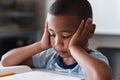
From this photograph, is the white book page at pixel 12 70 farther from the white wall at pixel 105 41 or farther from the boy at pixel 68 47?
the white wall at pixel 105 41

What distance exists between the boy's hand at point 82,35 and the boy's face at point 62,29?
0.04 ft

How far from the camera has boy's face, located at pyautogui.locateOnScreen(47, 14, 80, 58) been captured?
29.2 inches

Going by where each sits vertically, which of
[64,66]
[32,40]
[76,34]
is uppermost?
[76,34]

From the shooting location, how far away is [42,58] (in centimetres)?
92

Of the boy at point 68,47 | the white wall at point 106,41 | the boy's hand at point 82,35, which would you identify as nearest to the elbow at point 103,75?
the boy at point 68,47

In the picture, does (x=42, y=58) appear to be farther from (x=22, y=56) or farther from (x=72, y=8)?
(x=72, y=8)

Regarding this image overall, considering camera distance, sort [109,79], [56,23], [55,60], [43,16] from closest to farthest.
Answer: [109,79] < [56,23] < [55,60] < [43,16]

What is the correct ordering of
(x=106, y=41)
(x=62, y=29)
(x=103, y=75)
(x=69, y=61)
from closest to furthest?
1. (x=103, y=75)
2. (x=62, y=29)
3. (x=69, y=61)
4. (x=106, y=41)

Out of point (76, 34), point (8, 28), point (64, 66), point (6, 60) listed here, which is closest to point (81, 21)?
point (76, 34)

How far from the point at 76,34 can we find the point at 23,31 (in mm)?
1664

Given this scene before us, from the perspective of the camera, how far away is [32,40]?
246 cm

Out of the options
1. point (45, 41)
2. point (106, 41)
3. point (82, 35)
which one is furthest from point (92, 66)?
point (106, 41)

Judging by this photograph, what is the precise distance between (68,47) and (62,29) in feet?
→ 0.18

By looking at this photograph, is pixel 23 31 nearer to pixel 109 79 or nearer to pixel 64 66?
pixel 64 66
